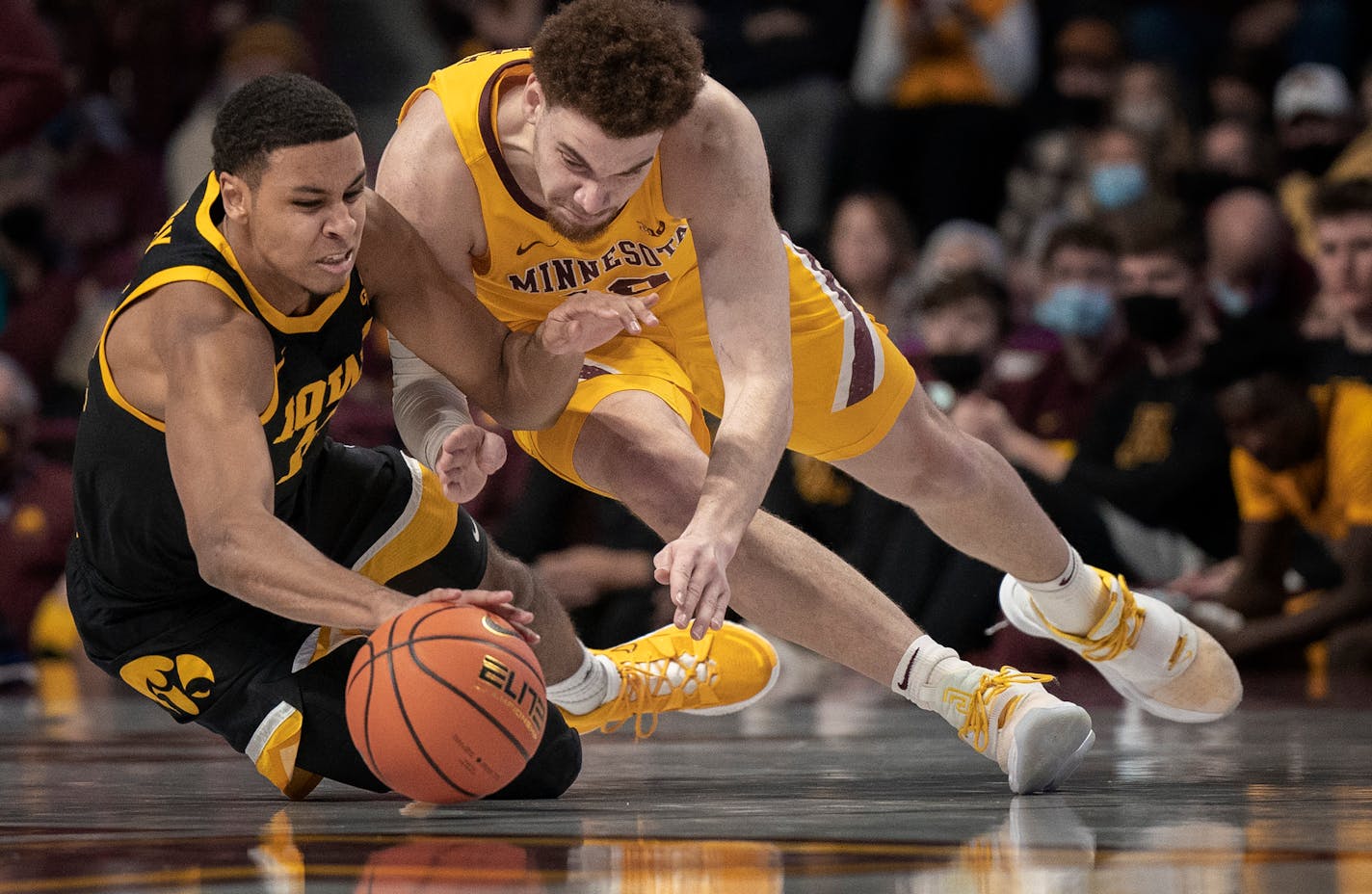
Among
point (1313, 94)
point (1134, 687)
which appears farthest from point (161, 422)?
point (1313, 94)

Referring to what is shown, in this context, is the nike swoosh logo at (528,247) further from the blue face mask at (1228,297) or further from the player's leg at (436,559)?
the blue face mask at (1228,297)

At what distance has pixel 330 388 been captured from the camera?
3.53m

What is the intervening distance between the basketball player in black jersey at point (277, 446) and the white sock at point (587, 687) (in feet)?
1.08

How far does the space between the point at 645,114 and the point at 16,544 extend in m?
5.56

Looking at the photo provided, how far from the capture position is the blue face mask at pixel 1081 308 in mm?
7516

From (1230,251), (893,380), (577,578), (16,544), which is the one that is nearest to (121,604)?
(893,380)

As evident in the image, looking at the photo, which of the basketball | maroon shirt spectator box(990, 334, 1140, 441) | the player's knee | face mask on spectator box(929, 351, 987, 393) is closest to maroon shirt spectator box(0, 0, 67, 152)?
face mask on spectator box(929, 351, 987, 393)

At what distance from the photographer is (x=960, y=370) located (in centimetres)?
698

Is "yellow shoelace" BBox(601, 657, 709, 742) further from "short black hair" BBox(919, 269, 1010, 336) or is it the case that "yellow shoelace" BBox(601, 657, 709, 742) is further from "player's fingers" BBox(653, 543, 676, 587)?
"short black hair" BBox(919, 269, 1010, 336)

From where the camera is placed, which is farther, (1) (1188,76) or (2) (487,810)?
(1) (1188,76)

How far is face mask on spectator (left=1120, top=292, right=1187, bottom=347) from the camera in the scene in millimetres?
6957

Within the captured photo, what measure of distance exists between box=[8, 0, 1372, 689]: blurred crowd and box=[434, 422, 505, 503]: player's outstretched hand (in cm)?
340

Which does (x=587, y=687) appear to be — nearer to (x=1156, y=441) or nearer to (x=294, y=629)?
(x=294, y=629)

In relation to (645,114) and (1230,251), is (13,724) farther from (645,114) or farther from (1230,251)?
(1230,251)
